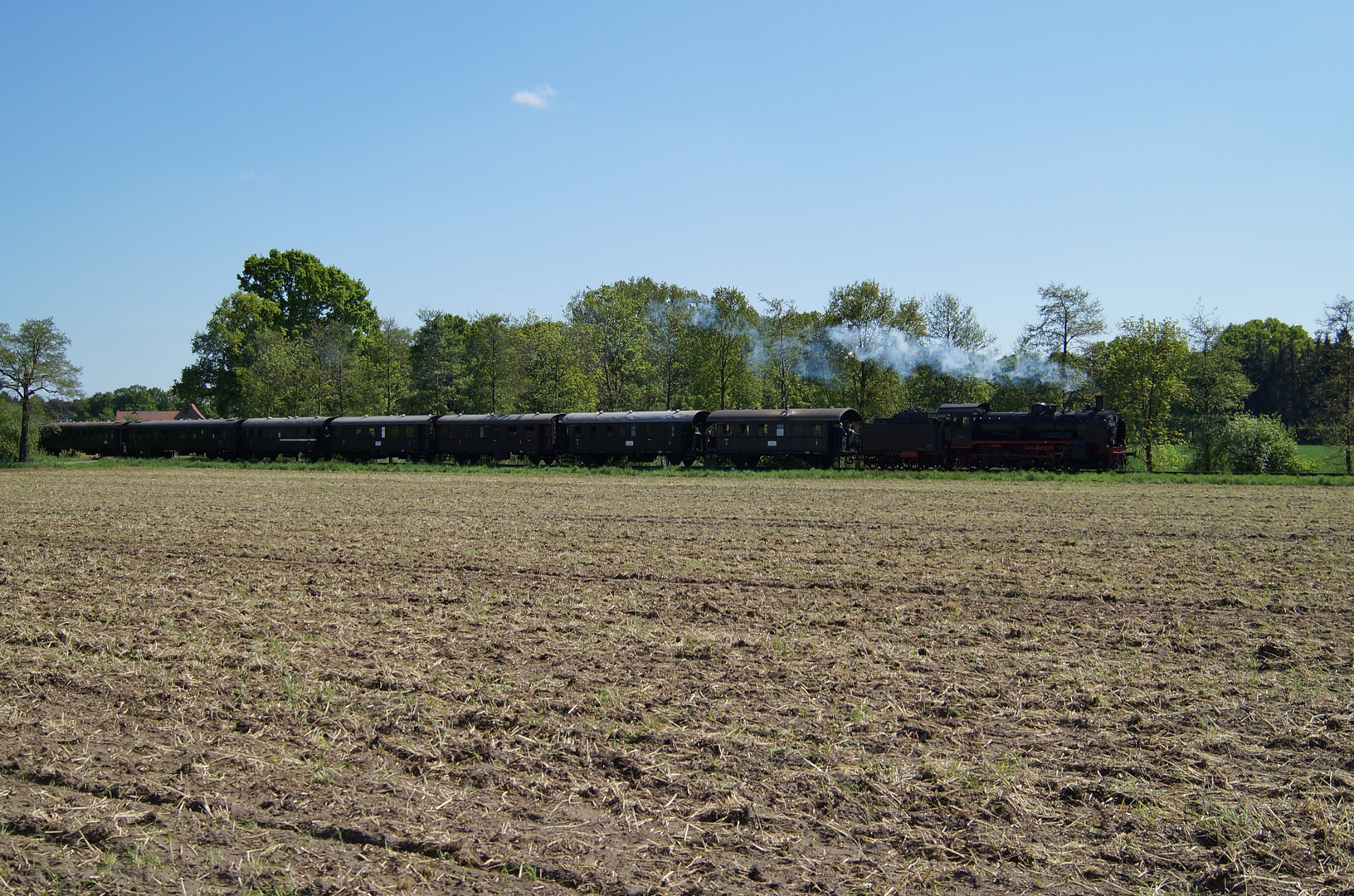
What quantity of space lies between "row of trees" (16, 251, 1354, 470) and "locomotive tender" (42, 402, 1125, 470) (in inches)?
356

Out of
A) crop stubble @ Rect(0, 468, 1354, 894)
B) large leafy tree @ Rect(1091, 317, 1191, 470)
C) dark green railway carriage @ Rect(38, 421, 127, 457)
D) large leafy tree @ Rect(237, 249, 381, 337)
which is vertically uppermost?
large leafy tree @ Rect(237, 249, 381, 337)

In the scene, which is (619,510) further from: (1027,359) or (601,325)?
(601,325)

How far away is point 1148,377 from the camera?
4488cm

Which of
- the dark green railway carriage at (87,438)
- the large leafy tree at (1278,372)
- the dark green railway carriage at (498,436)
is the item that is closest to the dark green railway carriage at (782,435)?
the dark green railway carriage at (498,436)

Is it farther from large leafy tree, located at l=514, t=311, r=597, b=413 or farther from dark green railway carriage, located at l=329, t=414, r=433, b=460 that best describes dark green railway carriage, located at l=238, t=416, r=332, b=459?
large leafy tree, located at l=514, t=311, r=597, b=413

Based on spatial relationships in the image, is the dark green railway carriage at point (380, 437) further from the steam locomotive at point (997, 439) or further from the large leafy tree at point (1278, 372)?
the large leafy tree at point (1278, 372)

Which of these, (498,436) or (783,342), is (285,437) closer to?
(498,436)

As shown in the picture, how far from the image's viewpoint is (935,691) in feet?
23.5

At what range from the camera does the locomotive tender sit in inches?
1479

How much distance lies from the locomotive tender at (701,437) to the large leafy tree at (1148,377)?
25.0 feet

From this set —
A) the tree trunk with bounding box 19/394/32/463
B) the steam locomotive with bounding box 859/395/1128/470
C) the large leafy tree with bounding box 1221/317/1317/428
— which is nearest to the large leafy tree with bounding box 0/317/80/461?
the tree trunk with bounding box 19/394/32/463

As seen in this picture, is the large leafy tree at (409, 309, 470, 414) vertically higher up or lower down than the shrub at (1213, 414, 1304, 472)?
higher up

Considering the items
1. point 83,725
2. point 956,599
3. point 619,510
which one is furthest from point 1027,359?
point 83,725

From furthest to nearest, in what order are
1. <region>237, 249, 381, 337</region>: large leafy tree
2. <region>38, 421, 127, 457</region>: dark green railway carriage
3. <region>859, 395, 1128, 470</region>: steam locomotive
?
<region>237, 249, 381, 337</region>: large leafy tree < <region>38, 421, 127, 457</region>: dark green railway carriage < <region>859, 395, 1128, 470</region>: steam locomotive
